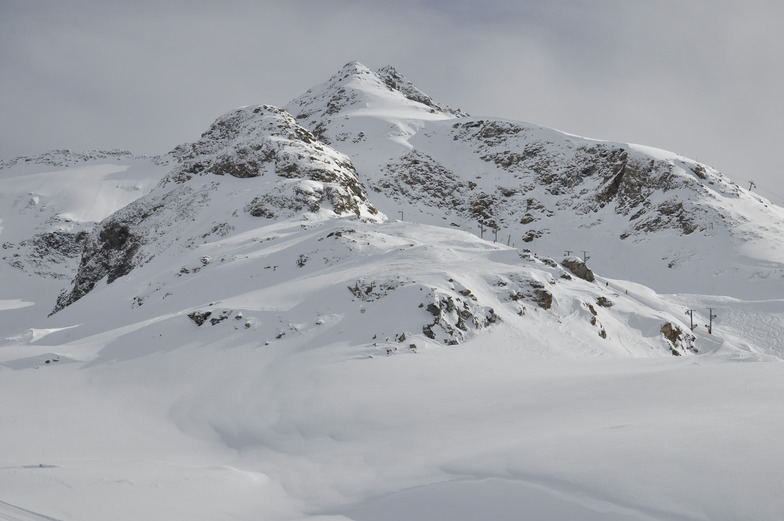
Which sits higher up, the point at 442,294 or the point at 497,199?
the point at 497,199

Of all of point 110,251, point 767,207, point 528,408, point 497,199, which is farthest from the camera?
point 497,199

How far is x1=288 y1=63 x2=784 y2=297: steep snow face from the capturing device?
48156 millimetres

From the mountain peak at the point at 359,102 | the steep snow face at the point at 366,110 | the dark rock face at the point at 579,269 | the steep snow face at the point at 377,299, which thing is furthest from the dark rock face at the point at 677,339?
the mountain peak at the point at 359,102

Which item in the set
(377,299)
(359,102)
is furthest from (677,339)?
(359,102)

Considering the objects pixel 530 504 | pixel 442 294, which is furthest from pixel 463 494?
pixel 442 294

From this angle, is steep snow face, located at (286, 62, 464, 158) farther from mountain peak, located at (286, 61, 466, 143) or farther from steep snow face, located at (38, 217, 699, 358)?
steep snow face, located at (38, 217, 699, 358)

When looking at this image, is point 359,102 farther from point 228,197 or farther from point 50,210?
point 228,197

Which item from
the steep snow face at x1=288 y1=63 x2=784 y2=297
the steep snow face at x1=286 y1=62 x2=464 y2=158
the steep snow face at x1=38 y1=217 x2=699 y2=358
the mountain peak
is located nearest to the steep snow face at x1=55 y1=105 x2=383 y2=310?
the steep snow face at x1=38 y1=217 x2=699 y2=358

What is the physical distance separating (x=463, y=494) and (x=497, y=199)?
66.3m

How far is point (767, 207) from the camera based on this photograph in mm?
56719

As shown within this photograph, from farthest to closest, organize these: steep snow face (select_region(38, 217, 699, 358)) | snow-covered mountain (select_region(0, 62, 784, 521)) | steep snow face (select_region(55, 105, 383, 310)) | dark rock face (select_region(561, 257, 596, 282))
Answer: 1. steep snow face (select_region(55, 105, 383, 310))
2. dark rock face (select_region(561, 257, 596, 282))
3. steep snow face (select_region(38, 217, 699, 358))
4. snow-covered mountain (select_region(0, 62, 784, 521))

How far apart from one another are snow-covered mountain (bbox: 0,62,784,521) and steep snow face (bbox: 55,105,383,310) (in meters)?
0.26

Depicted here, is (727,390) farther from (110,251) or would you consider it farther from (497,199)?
(497,199)

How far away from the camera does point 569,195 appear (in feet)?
222
